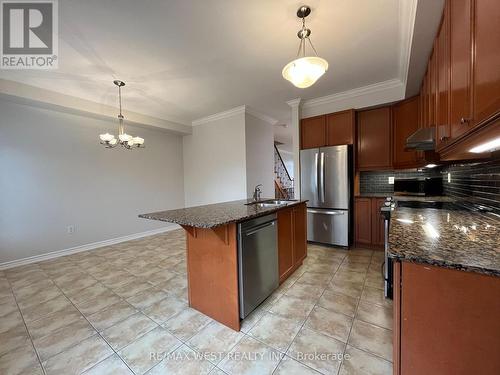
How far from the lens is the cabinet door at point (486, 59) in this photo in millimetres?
782

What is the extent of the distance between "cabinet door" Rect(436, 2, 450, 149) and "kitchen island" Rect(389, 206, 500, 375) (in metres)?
0.82

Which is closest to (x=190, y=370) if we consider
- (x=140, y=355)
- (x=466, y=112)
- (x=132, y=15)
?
(x=140, y=355)

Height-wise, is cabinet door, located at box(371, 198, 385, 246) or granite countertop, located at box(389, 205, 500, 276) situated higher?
granite countertop, located at box(389, 205, 500, 276)

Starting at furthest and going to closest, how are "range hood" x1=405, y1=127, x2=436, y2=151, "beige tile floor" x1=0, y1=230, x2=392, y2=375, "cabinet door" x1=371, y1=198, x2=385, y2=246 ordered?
"cabinet door" x1=371, y1=198, x2=385, y2=246, "range hood" x1=405, y1=127, x2=436, y2=151, "beige tile floor" x1=0, y1=230, x2=392, y2=375

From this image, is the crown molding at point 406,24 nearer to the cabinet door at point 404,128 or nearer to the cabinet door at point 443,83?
the cabinet door at point 443,83

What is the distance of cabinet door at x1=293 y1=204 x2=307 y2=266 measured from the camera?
2615 mm

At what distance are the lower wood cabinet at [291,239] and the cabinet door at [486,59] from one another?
1.64 metres

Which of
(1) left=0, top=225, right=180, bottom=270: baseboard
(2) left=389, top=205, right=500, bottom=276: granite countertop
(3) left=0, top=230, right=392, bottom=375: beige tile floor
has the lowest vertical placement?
(3) left=0, top=230, right=392, bottom=375: beige tile floor

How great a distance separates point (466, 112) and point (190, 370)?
86.6 inches

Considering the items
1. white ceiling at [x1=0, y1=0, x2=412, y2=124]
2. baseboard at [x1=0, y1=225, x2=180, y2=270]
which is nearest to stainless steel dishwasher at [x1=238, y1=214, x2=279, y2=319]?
white ceiling at [x1=0, y1=0, x2=412, y2=124]

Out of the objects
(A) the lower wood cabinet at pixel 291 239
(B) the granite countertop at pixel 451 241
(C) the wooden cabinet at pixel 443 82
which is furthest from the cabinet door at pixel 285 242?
(C) the wooden cabinet at pixel 443 82

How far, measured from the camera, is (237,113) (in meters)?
4.34

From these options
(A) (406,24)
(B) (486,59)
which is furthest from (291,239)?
(A) (406,24)

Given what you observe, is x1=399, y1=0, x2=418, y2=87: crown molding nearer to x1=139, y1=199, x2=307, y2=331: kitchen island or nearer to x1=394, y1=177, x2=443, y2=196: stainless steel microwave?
x1=394, y1=177, x2=443, y2=196: stainless steel microwave
